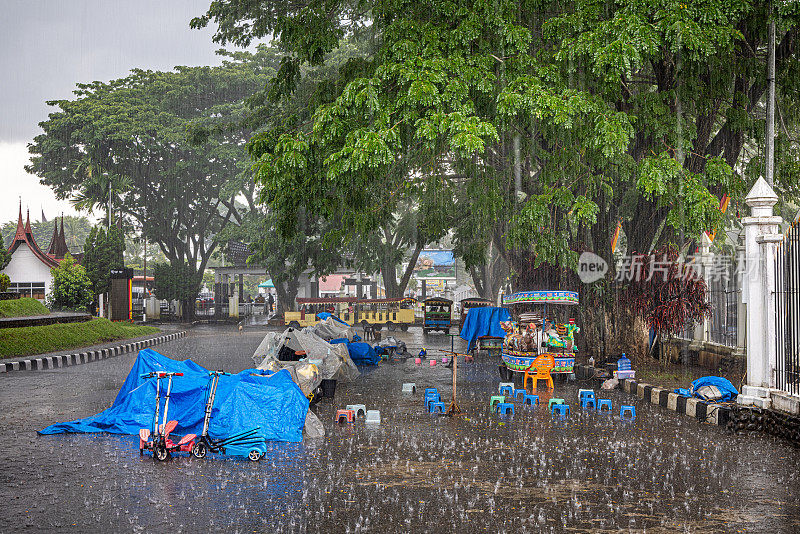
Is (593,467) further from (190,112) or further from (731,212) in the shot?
(190,112)

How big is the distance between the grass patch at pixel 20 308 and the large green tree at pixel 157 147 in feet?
37.4

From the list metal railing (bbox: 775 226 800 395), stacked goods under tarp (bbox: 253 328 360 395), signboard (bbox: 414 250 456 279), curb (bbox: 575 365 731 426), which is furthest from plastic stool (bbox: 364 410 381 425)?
signboard (bbox: 414 250 456 279)

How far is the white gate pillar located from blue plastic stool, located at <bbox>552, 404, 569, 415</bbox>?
2434 mm

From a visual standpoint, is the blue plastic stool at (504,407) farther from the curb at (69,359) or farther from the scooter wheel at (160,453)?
the curb at (69,359)

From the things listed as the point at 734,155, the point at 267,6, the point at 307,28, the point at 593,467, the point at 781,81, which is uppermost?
the point at 267,6

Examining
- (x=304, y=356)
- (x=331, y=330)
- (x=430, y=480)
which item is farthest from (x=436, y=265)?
(x=430, y=480)

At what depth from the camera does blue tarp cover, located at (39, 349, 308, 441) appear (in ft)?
27.8

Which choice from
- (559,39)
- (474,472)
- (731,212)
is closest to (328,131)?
(559,39)

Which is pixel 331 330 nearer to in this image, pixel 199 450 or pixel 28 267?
pixel 199 450

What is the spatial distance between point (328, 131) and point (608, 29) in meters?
4.84

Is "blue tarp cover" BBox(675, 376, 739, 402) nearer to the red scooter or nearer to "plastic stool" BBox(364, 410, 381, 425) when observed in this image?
"plastic stool" BBox(364, 410, 381, 425)

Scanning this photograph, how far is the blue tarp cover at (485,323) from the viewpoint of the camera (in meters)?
22.0

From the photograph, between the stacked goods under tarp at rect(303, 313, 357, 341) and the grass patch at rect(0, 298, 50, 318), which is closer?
the stacked goods under tarp at rect(303, 313, 357, 341)

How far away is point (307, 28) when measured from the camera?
14.7 m
